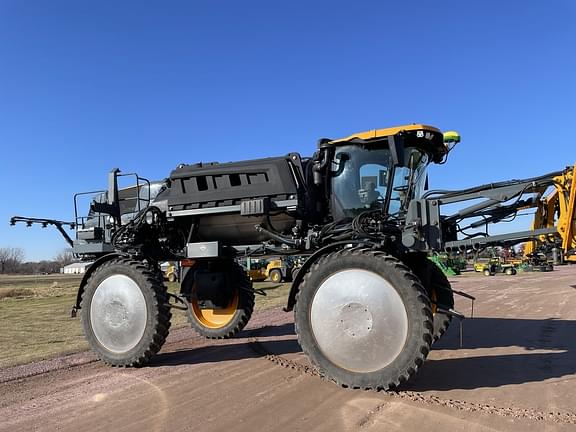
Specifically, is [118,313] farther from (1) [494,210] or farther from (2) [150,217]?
(1) [494,210]

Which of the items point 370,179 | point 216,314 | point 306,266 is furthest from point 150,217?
point 370,179

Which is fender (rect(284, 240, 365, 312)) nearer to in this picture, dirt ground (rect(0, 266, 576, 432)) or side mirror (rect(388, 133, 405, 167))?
dirt ground (rect(0, 266, 576, 432))

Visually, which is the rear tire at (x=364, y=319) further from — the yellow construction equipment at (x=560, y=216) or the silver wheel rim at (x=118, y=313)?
the silver wheel rim at (x=118, y=313)

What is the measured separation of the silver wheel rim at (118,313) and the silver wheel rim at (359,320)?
9.65 feet

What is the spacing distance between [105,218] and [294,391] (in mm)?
5399

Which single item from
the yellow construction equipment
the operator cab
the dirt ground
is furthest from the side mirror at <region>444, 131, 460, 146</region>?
the dirt ground

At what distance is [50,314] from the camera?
16.2 m

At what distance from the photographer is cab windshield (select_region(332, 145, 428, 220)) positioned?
6855mm

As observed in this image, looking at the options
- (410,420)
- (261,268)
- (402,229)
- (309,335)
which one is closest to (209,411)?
(309,335)

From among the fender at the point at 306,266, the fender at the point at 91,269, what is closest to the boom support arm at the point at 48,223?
the fender at the point at 91,269

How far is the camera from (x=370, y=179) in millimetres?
6945

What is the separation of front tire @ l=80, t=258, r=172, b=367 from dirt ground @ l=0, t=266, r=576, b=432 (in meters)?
0.29

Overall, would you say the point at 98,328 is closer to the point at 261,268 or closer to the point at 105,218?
the point at 105,218

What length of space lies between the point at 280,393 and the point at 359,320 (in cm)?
124
